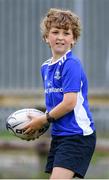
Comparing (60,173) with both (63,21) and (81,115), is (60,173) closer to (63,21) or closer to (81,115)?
(81,115)

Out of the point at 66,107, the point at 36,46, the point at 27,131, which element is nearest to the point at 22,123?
the point at 27,131

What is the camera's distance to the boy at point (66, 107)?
25.4 ft

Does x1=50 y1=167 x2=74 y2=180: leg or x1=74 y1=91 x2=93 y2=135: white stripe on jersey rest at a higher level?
x1=74 y1=91 x2=93 y2=135: white stripe on jersey

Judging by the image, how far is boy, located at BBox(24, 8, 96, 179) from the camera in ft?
25.4

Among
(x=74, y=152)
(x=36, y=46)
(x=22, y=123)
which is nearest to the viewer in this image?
(x=74, y=152)

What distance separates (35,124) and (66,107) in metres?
0.33

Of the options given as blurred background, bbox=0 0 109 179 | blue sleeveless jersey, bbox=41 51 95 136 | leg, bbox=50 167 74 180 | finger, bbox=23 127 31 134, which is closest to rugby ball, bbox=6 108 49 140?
finger, bbox=23 127 31 134

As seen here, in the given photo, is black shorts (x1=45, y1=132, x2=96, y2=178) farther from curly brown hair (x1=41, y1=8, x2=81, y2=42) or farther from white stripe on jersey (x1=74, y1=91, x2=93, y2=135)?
curly brown hair (x1=41, y1=8, x2=81, y2=42)

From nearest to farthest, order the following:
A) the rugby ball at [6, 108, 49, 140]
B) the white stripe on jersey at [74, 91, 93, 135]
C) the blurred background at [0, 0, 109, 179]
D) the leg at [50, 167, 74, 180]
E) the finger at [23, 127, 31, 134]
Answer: the leg at [50, 167, 74, 180] < the white stripe on jersey at [74, 91, 93, 135] < the finger at [23, 127, 31, 134] < the rugby ball at [6, 108, 49, 140] < the blurred background at [0, 0, 109, 179]

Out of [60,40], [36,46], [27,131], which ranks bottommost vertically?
[36,46]

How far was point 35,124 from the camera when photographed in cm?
789

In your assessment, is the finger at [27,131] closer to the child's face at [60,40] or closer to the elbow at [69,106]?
the elbow at [69,106]

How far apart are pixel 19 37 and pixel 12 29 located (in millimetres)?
185

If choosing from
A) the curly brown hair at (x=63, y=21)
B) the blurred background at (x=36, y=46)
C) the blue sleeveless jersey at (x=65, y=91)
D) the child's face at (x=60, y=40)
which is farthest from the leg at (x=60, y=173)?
the blurred background at (x=36, y=46)
